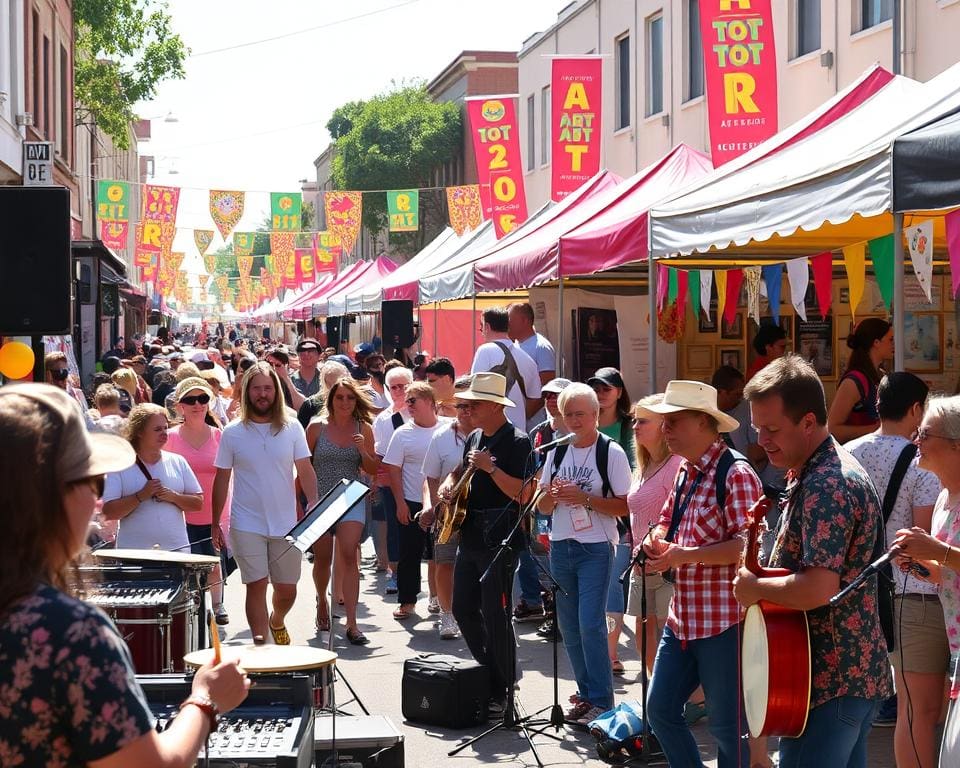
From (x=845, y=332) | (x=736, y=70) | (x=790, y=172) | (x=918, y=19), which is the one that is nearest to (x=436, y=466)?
(x=790, y=172)

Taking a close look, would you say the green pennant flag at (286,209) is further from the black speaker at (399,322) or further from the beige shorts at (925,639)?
the beige shorts at (925,639)

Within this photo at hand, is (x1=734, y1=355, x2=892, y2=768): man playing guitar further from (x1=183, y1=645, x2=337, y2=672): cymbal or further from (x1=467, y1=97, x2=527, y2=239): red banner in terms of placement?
(x1=467, y1=97, x2=527, y2=239): red banner

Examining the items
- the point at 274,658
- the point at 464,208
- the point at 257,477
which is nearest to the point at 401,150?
the point at 464,208

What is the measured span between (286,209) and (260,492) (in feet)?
88.6

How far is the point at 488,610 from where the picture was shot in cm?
789

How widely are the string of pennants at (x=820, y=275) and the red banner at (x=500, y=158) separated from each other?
6867 millimetres

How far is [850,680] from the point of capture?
13.7ft

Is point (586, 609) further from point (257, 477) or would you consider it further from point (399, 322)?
point (399, 322)

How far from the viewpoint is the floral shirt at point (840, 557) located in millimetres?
4184

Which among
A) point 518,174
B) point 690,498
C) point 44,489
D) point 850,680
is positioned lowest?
point 850,680

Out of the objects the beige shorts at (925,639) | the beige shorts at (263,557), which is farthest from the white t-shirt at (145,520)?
the beige shorts at (925,639)

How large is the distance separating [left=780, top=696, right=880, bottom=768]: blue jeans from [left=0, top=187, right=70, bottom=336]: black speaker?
5.68 meters

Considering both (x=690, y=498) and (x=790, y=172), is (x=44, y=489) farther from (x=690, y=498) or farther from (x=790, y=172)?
(x=790, y=172)

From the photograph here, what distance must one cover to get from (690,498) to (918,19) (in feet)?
40.7
